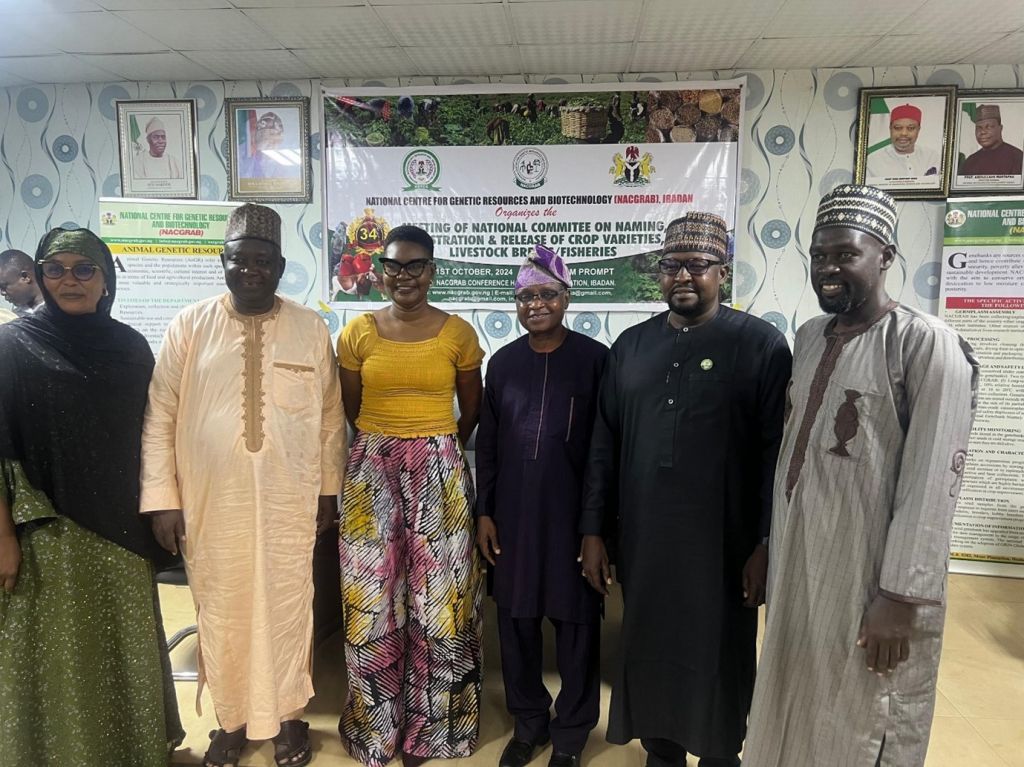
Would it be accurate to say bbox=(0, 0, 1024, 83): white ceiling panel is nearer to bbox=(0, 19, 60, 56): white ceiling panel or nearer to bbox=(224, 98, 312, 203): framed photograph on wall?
bbox=(0, 19, 60, 56): white ceiling panel

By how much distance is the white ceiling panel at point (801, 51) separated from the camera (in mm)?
2965

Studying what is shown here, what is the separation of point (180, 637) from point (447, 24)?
308 centimetres

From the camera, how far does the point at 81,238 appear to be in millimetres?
1633

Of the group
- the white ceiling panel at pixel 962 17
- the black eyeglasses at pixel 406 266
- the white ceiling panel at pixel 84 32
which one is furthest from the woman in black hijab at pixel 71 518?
the white ceiling panel at pixel 962 17

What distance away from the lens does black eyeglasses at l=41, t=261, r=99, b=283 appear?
1599 millimetres

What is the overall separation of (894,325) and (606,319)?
7.55ft

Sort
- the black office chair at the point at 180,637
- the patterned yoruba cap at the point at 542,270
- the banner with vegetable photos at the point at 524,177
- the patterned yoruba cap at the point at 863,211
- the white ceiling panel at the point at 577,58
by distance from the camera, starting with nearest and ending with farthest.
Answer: the patterned yoruba cap at the point at 863,211 → the patterned yoruba cap at the point at 542,270 → the black office chair at the point at 180,637 → the white ceiling panel at the point at 577,58 → the banner with vegetable photos at the point at 524,177

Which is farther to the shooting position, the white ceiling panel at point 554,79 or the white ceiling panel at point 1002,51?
the white ceiling panel at point 554,79

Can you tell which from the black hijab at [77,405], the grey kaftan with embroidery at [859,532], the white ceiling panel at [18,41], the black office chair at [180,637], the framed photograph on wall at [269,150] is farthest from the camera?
the framed photograph on wall at [269,150]

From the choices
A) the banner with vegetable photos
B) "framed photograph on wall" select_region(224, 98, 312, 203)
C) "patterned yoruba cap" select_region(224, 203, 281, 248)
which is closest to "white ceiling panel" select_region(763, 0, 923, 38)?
the banner with vegetable photos

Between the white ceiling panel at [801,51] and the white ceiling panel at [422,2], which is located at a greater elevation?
the white ceiling panel at [801,51]

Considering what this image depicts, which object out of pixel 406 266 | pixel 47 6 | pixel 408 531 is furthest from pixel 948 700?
pixel 47 6

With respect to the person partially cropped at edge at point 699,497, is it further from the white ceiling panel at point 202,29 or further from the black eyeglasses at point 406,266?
the white ceiling panel at point 202,29

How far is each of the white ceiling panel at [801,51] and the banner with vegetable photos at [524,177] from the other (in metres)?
0.19
